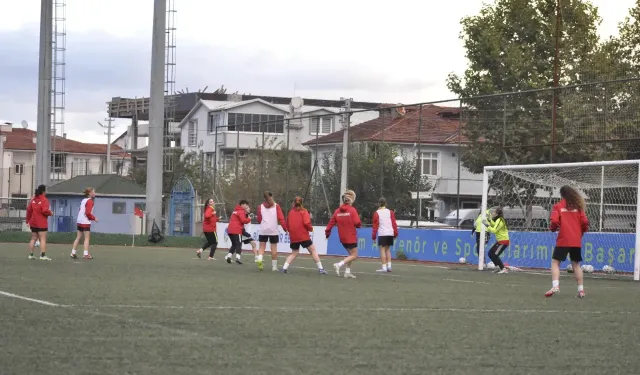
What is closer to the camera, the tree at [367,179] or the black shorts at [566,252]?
the black shorts at [566,252]

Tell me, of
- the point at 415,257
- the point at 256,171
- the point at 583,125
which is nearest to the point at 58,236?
the point at 256,171

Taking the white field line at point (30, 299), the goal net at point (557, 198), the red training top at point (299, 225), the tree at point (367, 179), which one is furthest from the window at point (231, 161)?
the white field line at point (30, 299)

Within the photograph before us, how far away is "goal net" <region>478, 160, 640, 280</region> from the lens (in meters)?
30.7

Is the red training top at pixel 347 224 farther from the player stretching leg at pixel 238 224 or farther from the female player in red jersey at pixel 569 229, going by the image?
the player stretching leg at pixel 238 224

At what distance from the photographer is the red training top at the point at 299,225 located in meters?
25.6

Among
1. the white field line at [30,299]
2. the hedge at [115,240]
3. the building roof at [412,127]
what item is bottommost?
the hedge at [115,240]

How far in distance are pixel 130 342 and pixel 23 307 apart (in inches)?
150

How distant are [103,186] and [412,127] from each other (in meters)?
38.1

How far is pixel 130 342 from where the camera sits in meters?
10.1

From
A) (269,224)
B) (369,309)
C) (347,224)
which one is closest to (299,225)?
(347,224)

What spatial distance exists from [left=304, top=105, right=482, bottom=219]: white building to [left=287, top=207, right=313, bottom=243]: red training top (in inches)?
553

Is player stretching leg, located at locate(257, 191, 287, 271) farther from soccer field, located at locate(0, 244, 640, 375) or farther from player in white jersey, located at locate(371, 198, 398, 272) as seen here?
soccer field, located at locate(0, 244, 640, 375)

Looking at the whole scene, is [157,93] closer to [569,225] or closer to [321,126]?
[321,126]

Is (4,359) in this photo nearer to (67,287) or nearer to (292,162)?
(67,287)
